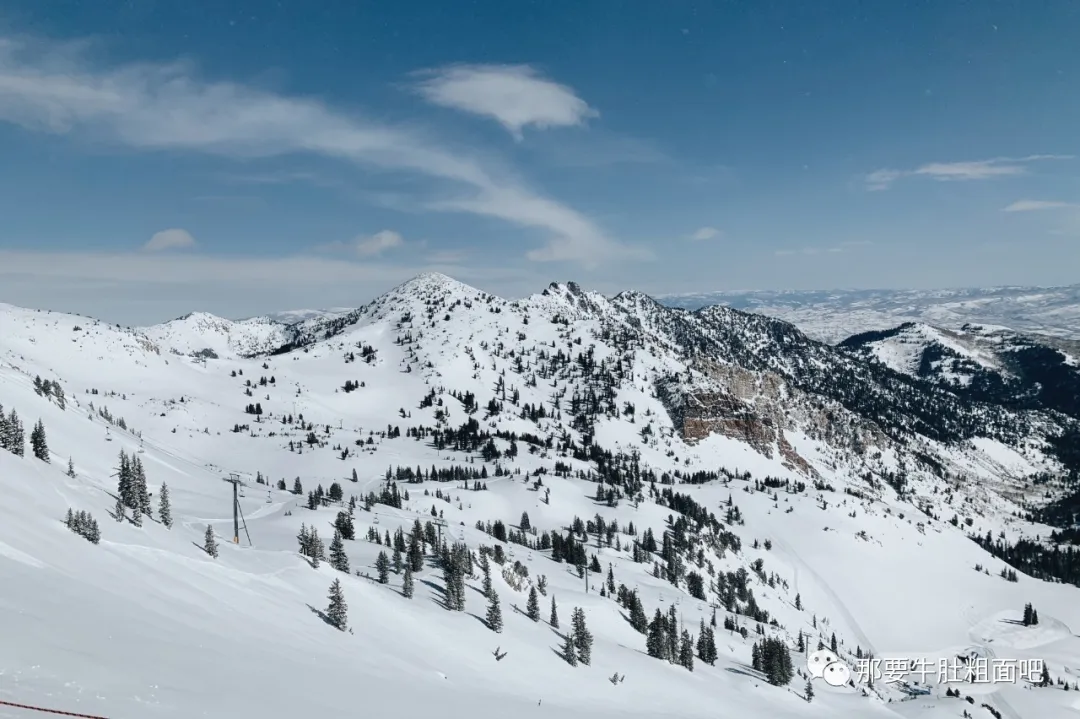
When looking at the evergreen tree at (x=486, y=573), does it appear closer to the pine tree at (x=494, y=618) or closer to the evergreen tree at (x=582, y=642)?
the pine tree at (x=494, y=618)

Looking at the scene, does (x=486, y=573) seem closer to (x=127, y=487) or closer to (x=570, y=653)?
(x=570, y=653)

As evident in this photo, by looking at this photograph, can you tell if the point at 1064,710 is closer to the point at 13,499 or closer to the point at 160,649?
the point at 160,649

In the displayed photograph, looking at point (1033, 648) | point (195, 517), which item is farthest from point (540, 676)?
point (1033, 648)

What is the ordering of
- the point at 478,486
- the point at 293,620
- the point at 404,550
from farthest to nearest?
the point at 478,486
the point at 404,550
the point at 293,620

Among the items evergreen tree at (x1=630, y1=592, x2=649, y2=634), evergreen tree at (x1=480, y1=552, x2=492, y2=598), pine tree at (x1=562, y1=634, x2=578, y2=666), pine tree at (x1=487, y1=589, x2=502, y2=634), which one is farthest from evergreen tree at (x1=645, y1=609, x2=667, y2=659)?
pine tree at (x1=487, y1=589, x2=502, y2=634)

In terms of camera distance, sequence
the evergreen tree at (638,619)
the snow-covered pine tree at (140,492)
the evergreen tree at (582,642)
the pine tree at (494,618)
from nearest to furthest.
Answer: the snow-covered pine tree at (140,492)
the pine tree at (494,618)
the evergreen tree at (582,642)
the evergreen tree at (638,619)

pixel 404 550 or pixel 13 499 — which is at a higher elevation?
pixel 13 499

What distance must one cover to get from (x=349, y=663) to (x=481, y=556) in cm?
4520

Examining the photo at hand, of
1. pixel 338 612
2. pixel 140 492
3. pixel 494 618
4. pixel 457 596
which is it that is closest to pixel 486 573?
pixel 457 596

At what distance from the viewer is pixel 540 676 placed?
49.0 meters

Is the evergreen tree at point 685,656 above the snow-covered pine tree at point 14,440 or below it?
below

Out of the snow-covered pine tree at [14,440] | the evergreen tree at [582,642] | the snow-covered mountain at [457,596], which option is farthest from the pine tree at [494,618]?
the snow-covered pine tree at [14,440]

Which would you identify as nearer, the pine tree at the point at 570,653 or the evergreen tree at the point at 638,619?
the pine tree at the point at 570,653

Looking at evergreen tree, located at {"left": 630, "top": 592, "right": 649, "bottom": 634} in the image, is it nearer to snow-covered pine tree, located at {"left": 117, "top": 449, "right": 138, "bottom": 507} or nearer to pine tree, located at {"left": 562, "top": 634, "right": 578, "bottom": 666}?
pine tree, located at {"left": 562, "top": 634, "right": 578, "bottom": 666}
